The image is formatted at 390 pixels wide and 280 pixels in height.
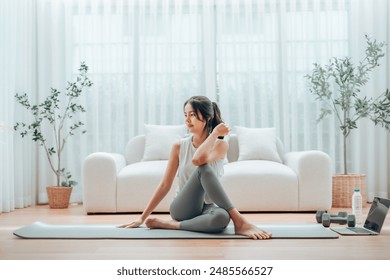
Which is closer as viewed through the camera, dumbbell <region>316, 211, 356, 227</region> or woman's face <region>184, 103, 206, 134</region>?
woman's face <region>184, 103, 206, 134</region>

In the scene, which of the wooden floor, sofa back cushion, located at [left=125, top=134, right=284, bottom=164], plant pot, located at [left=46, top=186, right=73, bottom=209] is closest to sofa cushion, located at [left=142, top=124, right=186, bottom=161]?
sofa back cushion, located at [left=125, top=134, right=284, bottom=164]

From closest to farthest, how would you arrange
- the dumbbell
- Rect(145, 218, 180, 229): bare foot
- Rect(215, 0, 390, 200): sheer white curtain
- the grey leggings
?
the grey leggings, Rect(145, 218, 180, 229): bare foot, the dumbbell, Rect(215, 0, 390, 200): sheer white curtain

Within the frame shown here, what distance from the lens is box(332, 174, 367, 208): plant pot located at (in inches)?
195

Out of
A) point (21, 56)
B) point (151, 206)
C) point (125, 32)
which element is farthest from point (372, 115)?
point (21, 56)

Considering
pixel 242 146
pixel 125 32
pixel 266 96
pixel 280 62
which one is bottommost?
pixel 242 146

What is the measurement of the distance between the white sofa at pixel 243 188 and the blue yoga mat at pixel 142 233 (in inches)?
38.8

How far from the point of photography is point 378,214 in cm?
334

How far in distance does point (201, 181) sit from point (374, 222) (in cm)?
119

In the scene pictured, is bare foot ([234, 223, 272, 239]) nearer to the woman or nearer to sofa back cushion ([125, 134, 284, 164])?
the woman

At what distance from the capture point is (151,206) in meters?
3.28

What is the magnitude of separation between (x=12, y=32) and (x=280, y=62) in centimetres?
281

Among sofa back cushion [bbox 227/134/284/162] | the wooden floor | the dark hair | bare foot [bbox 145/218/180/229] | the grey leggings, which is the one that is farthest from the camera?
sofa back cushion [bbox 227/134/284/162]

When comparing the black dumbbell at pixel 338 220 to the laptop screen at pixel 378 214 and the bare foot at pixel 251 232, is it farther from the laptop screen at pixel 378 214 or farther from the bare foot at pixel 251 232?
the bare foot at pixel 251 232

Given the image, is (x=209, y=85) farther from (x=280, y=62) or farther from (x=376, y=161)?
(x=376, y=161)
